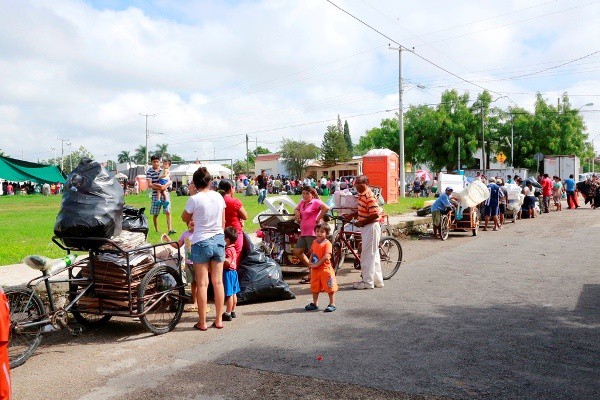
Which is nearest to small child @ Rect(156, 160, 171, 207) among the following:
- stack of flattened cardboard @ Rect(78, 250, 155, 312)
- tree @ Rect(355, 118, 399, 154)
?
stack of flattened cardboard @ Rect(78, 250, 155, 312)

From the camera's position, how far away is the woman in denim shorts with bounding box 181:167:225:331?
255 inches

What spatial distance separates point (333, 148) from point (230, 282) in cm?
6390

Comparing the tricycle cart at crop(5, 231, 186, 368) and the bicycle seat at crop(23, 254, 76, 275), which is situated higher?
the bicycle seat at crop(23, 254, 76, 275)

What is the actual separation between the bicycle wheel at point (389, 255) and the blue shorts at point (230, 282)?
3.46 metres

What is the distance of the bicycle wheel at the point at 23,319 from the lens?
5.50m

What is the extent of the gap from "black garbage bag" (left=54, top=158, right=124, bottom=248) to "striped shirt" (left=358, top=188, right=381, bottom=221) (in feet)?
12.8

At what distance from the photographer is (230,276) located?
7.20 metres

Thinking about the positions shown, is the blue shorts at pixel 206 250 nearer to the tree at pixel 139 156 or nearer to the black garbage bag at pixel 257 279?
the black garbage bag at pixel 257 279

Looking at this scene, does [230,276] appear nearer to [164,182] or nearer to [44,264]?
[44,264]

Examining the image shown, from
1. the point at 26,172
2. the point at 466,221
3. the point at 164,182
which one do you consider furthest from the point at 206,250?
the point at 466,221

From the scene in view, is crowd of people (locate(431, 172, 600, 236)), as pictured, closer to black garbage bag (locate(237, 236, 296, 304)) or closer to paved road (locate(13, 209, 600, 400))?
paved road (locate(13, 209, 600, 400))

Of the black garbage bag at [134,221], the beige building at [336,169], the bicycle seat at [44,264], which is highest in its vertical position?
the beige building at [336,169]

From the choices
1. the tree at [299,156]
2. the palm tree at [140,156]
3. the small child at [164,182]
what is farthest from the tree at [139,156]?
the small child at [164,182]

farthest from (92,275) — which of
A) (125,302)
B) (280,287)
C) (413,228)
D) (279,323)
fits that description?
(413,228)
